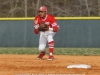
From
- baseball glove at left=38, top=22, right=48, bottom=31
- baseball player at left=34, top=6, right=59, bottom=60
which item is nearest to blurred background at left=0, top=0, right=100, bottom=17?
baseball player at left=34, top=6, right=59, bottom=60

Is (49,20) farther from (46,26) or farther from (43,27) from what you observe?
(43,27)

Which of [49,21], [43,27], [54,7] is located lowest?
[54,7]

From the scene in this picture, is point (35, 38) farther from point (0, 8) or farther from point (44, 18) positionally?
point (0, 8)

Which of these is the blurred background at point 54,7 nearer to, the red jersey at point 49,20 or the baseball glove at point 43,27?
the red jersey at point 49,20

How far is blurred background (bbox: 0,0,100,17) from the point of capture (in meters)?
29.0

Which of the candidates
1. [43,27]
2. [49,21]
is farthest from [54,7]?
[43,27]

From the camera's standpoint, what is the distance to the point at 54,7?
98.7 feet

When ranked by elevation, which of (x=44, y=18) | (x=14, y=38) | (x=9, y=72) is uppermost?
(x=44, y=18)

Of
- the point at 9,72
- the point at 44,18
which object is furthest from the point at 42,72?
the point at 44,18

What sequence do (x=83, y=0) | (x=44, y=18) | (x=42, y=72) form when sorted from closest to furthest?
(x=42, y=72), (x=44, y=18), (x=83, y=0)

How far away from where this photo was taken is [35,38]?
20.3 meters

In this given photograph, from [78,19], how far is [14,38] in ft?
10.7

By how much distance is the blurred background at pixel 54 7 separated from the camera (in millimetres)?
28953

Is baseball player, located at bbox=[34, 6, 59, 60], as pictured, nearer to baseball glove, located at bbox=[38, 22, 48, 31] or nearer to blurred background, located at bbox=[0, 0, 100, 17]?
baseball glove, located at bbox=[38, 22, 48, 31]
